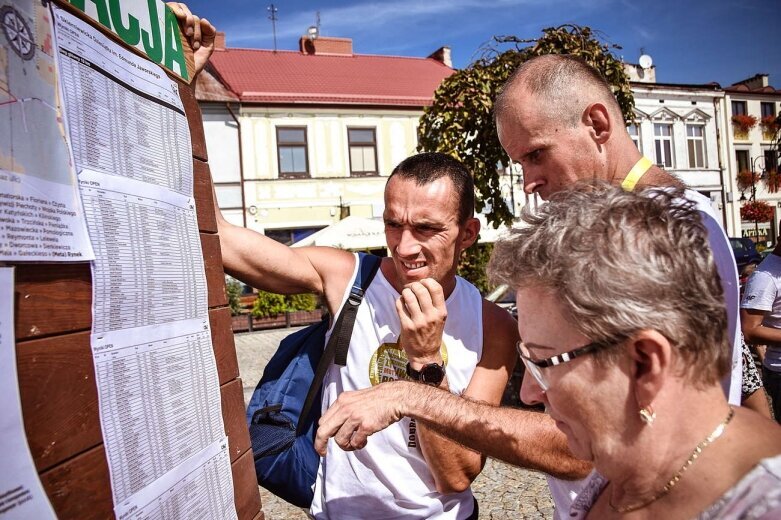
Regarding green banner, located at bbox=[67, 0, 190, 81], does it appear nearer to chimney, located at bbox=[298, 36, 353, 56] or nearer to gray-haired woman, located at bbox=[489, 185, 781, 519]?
gray-haired woman, located at bbox=[489, 185, 781, 519]

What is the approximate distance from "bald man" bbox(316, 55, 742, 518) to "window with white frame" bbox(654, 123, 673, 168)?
26.1 m

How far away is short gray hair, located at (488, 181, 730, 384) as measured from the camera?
0.96 meters

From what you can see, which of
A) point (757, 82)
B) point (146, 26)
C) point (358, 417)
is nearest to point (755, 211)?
point (757, 82)

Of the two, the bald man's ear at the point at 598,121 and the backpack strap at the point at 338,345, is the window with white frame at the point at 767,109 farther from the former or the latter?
the backpack strap at the point at 338,345

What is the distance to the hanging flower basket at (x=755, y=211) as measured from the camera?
26.1 metres

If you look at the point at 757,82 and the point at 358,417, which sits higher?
the point at 757,82

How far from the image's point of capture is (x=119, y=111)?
3.77 feet

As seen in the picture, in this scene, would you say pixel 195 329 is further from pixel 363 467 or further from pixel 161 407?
pixel 363 467

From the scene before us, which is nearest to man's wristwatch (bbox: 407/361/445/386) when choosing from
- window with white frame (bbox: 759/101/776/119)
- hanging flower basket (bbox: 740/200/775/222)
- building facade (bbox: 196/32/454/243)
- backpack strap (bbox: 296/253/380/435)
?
backpack strap (bbox: 296/253/380/435)

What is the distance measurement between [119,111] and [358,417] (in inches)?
36.0

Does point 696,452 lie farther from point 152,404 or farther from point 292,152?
point 292,152

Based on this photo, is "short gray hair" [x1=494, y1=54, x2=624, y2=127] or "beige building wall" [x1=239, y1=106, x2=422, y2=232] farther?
"beige building wall" [x1=239, y1=106, x2=422, y2=232]

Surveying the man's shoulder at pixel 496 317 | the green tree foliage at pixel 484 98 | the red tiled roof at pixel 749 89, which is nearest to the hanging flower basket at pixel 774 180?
the green tree foliage at pixel 484 98

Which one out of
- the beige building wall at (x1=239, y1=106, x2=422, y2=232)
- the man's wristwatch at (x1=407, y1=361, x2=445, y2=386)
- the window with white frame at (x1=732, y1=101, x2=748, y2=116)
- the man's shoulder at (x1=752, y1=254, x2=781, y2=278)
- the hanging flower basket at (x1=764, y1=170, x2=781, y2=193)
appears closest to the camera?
the man's wristwatch at (x1=407, y1=361, x2=445, y2=386)
